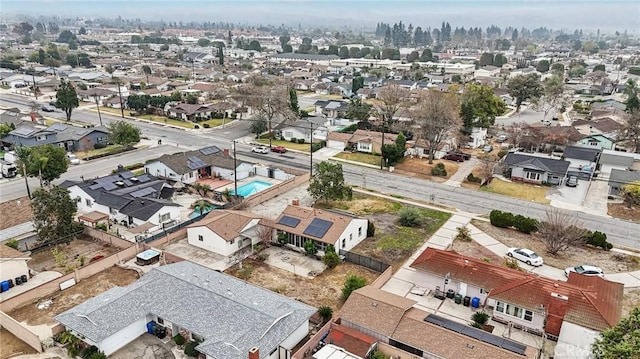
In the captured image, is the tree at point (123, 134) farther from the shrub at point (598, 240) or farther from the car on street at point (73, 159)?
the shrub at point (598, 240)

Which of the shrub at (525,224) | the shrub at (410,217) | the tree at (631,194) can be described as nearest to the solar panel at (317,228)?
the shrub at (410,217)

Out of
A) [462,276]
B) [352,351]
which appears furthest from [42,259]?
[462,276]

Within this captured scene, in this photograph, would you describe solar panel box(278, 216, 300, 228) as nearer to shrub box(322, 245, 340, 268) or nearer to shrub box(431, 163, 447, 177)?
shrub box(322, 245, 340, 268)

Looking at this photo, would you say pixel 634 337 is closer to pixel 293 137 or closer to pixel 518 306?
pixel 518 306

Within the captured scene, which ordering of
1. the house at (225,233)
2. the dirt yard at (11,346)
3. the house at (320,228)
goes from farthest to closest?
the house at (225,233)
the house at (320,228)
the dirt yard at (11,346)

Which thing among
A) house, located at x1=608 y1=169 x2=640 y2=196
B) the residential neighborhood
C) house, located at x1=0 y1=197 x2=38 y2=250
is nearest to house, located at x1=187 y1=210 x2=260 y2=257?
the residential neighborhood

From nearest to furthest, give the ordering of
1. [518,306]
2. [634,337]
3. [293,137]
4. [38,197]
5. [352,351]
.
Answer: [634,337] → [352,351] → [518,306] → [38,197] → [293,137]
